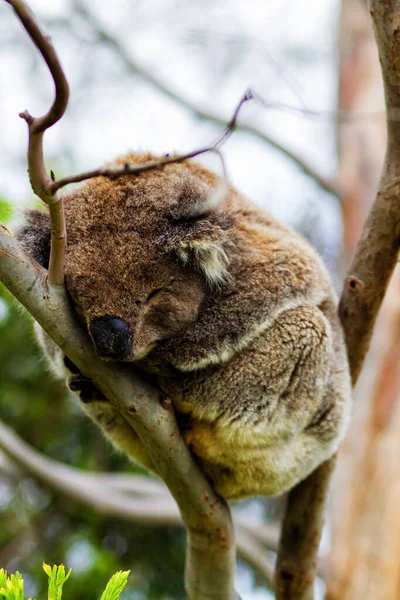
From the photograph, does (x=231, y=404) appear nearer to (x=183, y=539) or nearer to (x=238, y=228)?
(x=238, y=228)

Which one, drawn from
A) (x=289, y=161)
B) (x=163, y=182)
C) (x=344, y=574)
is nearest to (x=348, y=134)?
(x=289, y=161)

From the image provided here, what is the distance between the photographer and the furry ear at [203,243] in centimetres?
287

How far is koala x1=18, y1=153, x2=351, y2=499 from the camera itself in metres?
2.89

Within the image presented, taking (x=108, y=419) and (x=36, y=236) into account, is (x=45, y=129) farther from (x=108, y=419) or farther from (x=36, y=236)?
(x=108, y=419)

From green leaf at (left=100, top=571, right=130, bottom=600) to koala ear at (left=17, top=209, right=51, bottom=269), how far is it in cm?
148

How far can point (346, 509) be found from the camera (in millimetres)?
5938

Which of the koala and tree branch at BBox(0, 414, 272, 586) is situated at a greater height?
the koala

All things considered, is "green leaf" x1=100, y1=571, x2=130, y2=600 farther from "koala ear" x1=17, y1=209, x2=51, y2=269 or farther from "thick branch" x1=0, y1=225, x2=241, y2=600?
"koala ear" x1=17, y1=209, x2=51, y2=269

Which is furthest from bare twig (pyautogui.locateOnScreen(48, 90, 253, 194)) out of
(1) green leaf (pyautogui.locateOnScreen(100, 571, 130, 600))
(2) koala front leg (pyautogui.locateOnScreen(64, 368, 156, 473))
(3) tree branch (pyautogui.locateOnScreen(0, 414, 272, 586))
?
(3) tree branch (pyautogui.locateOnScreen(0, 414, 272, 586))

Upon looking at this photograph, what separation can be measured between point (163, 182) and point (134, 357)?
841 millimetres

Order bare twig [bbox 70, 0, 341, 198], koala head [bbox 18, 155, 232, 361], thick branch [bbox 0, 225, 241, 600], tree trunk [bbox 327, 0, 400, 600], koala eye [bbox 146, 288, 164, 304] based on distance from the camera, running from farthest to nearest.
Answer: bare twig [bbox 70, 0, 341, 198] < tree trunk [bbox 327, 0, 400, 600] < koala eye [bbox 146, 288, 164, 304] < koala head [bbox 18, 155, 232, 361] < thick branch [bbox 0, 225, 241, 600]

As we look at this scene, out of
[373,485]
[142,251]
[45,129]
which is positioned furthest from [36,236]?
[373,485]

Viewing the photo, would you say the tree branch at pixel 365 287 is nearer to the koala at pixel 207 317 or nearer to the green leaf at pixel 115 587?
the koala at pixel 207 317

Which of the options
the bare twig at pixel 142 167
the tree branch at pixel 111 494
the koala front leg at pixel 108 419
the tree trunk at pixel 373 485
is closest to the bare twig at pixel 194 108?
the tree trunk at pixel 373 485
